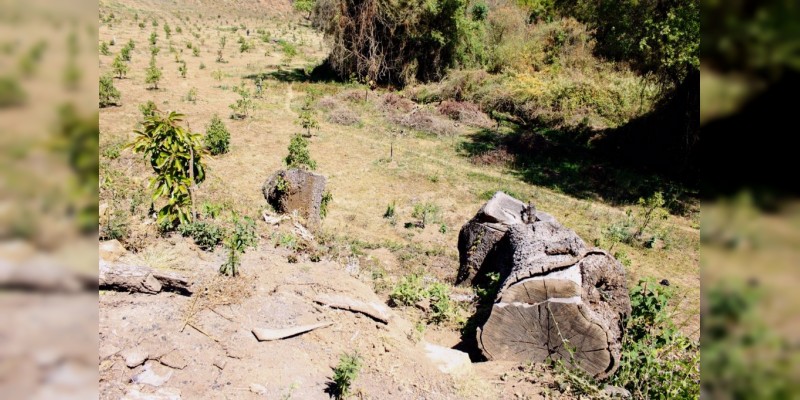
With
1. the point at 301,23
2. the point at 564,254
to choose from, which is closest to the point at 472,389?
the point at 564,254

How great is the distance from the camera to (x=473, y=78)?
22828mm

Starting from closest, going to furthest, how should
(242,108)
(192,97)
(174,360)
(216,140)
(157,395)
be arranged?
(157,395)
(174,360)
(216,140)
(242,108)
(192,97)

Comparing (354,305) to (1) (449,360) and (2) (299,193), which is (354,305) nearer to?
(1) (449,360)

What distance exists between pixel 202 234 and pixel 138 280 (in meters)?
1.44

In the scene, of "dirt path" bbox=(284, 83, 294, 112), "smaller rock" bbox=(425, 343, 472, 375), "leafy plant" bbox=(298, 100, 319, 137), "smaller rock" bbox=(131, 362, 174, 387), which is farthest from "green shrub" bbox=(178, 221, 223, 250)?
"dirt path" bbox=(284, 83, 294, 112)

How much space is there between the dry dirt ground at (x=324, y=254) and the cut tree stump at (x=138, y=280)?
102 millimetres

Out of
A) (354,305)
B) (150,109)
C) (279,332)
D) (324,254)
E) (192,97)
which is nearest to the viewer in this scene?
(279,332)

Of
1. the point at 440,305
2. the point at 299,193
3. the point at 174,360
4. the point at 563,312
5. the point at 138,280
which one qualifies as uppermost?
the point at 563,312

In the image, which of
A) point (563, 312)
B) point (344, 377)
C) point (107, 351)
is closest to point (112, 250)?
point (107, 351)

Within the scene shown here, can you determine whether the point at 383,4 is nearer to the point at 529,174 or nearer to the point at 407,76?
the point at 407,76

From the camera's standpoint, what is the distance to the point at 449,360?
16.0ft

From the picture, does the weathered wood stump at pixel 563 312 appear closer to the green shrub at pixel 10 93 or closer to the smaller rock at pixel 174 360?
the smaller rock at pixel 174 360

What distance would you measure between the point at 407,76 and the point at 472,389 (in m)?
21.4

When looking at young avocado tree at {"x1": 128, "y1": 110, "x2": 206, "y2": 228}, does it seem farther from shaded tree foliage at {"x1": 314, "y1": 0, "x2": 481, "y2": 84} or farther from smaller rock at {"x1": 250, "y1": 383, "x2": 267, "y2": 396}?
shaded tree foliage at {"x1": 314, "y1": 0, "x2": 481, "y2": 84}
